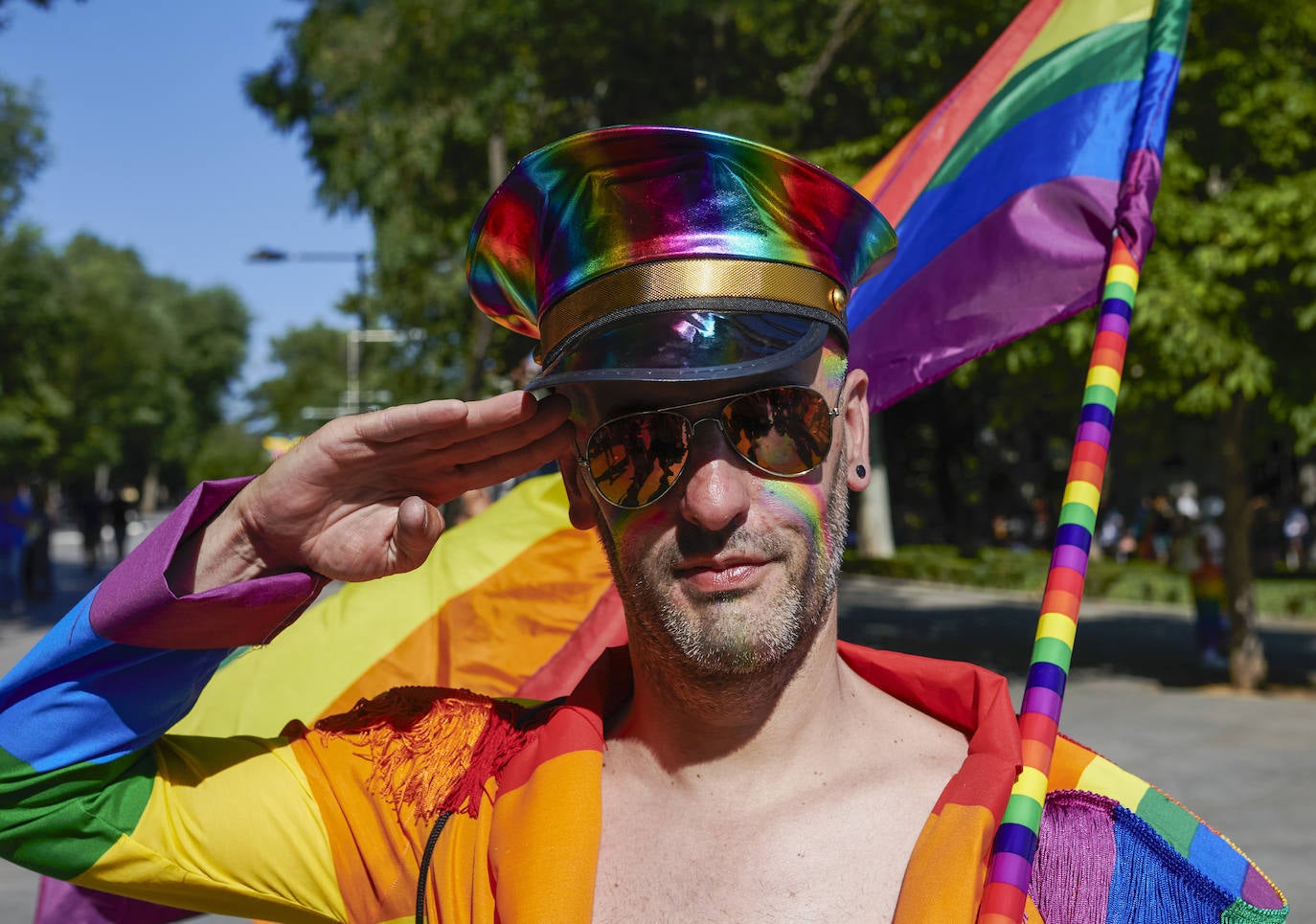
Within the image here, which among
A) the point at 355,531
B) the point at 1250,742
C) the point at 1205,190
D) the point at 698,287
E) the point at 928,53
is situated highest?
the point at 928,53

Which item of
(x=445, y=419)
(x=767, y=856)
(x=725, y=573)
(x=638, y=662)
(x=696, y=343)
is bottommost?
(x=767, y=856)

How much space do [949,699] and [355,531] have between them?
3.23 feet

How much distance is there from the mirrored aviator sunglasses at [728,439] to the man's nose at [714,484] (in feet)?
0.04

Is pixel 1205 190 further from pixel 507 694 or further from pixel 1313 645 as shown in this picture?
pixel 507 694

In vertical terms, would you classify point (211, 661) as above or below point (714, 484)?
below

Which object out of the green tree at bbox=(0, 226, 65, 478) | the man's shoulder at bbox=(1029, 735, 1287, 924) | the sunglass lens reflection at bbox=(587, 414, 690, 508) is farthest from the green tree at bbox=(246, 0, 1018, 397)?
the green tree at bbox=(0, 226, 65, 478)

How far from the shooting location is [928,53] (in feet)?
33.2

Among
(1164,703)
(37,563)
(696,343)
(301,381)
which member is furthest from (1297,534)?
(301,381)

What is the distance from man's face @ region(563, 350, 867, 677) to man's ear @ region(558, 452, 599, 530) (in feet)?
0.43

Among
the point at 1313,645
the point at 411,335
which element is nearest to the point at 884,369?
the point at 1313,645

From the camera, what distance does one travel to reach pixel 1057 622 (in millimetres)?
1921

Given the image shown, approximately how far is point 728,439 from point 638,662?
446mm

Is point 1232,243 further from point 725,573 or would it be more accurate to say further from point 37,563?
point 37,563

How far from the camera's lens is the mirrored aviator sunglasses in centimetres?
186
